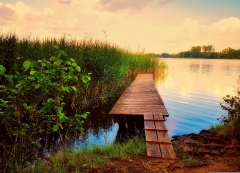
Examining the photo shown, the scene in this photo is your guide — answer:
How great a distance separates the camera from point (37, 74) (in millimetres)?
2359

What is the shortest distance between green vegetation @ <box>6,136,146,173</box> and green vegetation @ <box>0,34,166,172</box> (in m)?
0.35

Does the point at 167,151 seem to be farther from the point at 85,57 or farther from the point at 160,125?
the point at 85,57

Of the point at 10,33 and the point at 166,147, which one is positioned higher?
the point at 10,33

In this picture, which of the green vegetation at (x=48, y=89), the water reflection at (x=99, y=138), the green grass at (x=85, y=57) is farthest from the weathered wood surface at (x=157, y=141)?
the green grass at (x=85, y=57)

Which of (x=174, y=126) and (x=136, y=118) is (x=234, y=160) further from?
(x=174, y=126)

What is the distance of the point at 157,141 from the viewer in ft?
11.2

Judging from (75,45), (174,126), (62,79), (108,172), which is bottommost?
(174,126)

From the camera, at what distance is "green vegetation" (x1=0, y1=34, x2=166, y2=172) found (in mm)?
2543

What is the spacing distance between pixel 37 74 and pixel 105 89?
5.96 metres

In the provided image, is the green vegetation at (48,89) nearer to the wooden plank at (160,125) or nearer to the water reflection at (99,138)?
the water reflection at (99,138)

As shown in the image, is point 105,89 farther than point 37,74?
Yes

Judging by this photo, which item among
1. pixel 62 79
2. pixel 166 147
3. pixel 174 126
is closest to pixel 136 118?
pixel 174 126

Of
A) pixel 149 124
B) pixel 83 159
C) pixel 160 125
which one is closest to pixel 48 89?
pixel 83 159

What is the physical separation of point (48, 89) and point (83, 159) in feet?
3.42
